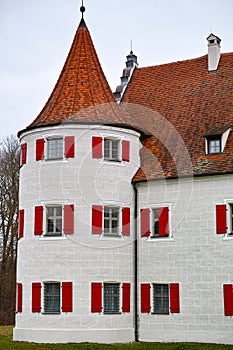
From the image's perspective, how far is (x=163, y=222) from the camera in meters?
26.2

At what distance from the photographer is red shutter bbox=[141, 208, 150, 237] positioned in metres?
26.6

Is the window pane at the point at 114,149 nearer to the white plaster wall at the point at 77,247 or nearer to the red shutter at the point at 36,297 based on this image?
the white plaster wall at the point at 77,247

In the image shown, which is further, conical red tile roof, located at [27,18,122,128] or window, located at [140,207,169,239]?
conical red tile roof, located at [27,18,122,128]

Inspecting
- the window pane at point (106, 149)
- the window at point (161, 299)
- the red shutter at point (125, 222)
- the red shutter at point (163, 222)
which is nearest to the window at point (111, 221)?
the red shutter at point (125, 222)

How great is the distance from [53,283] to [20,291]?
63.9 inches

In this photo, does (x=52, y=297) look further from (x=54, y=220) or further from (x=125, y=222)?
(x=125, y=222)

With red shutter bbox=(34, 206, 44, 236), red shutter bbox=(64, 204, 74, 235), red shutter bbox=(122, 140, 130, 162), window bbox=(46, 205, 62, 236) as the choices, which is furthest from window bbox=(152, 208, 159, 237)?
red shutter bbox=(34, 206, 44, 236)

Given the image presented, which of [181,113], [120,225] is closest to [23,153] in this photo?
[120,225]

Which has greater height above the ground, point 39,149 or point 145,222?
point 39,149

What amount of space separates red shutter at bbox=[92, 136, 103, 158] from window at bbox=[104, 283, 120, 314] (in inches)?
196

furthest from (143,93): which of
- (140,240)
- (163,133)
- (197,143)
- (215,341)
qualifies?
(215,341)

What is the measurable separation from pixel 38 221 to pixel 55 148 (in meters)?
2.95

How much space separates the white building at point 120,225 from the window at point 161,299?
4cm

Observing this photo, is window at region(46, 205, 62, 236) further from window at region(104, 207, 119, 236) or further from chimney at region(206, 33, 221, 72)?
chimney at region(206, 33, 221, 72)
